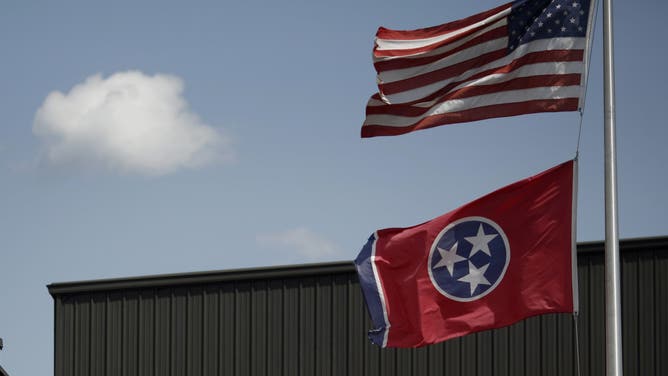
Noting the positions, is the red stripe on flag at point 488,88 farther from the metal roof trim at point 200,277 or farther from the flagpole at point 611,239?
the metal roof trim at point 200,277

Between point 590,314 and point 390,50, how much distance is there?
628 cm

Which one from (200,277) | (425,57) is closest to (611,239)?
(425,57)

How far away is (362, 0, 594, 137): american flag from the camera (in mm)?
13586

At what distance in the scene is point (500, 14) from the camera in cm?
1397

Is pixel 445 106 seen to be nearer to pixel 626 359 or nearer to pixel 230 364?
pixel 626 359

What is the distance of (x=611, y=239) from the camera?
498 inches

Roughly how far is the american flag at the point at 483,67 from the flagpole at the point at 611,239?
570 millimetres

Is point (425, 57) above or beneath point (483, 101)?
above

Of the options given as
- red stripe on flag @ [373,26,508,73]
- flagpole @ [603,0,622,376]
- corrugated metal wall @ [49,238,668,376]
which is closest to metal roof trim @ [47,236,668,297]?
corrugated metal wall @ [49,238,668,376]

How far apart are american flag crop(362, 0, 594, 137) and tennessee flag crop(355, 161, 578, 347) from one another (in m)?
0.98

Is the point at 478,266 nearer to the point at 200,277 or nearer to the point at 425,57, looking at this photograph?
the point at 425,57

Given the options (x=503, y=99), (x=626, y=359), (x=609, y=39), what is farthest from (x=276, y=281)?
(x=609, y=39)

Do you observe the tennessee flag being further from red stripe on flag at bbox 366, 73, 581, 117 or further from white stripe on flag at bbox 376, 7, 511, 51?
white stripe on flag at bbox 376, 7, 511, 51

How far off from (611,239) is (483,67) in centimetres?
272
